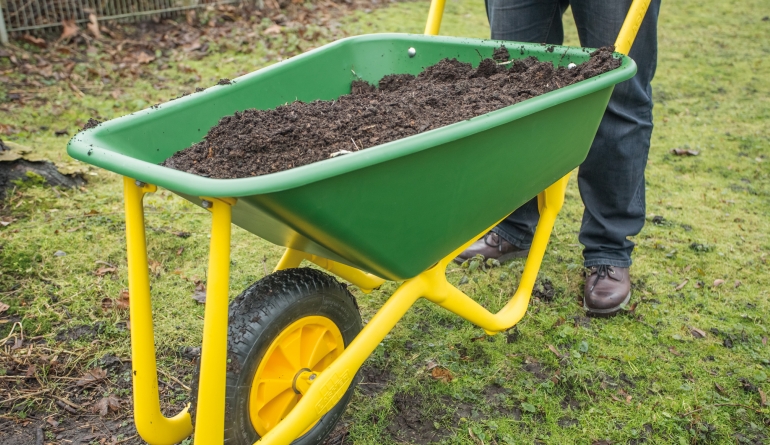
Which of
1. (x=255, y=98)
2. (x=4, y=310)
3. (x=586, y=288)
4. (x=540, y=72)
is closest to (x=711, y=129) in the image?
(x=586, y=288)

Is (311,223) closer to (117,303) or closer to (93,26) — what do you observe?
(117,303)

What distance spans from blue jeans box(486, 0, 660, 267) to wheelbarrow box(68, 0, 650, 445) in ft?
0.92

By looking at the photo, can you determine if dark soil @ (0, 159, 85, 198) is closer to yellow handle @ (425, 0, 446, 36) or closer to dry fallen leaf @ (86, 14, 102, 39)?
yellow handle @ (425, 0, 446, 36)

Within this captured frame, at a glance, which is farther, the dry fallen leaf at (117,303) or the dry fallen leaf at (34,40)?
the dry fallen leaf at (34,40)

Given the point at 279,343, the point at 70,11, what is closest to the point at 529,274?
the point at 279,343

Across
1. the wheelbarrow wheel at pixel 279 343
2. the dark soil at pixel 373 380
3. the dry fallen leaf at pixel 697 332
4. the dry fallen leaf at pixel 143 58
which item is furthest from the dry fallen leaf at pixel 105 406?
the dry fallen leaf at pixel 143 58

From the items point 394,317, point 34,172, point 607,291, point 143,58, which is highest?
point 394,317

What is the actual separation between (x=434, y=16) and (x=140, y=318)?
1.46 m

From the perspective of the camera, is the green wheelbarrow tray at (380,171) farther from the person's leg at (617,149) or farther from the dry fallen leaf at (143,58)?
the dry fallen leaf at (143,58)

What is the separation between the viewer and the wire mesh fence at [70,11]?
16.0 ft

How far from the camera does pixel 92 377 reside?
6.37 ft

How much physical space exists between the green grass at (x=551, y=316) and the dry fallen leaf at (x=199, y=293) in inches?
1.3

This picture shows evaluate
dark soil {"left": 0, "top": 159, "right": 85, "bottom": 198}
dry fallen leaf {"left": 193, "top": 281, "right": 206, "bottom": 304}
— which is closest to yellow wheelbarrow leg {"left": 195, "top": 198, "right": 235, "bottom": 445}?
dry fallen leaf {"left": 193, "top": 281, "right": 206, "bottom": 304}

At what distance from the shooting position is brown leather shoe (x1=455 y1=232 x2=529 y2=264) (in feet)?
8.89
